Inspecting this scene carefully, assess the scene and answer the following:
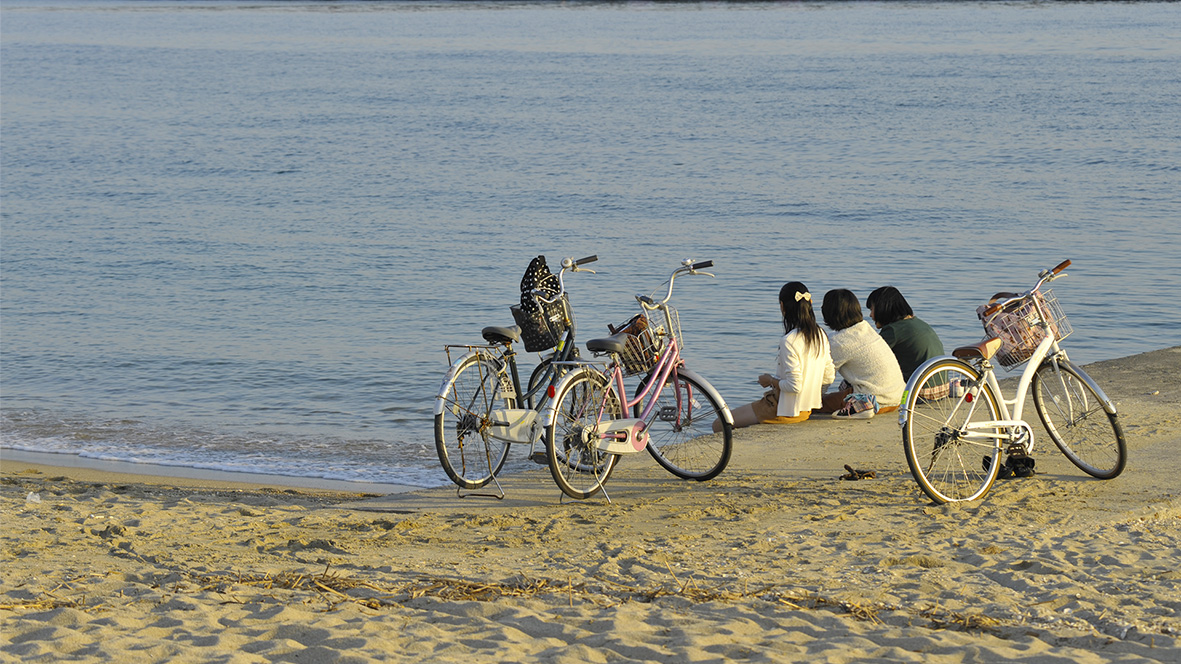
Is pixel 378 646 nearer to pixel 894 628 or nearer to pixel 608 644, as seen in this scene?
pixel 608 644

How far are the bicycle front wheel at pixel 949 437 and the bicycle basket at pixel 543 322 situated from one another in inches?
80.9

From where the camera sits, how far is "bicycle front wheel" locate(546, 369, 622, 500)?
6.40 m

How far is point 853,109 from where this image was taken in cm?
3875

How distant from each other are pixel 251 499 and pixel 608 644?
4194 mm

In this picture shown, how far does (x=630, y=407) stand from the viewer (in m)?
6.62

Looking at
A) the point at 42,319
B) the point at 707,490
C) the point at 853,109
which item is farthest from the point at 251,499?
the point at 853,109

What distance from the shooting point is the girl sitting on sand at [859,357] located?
7812mm

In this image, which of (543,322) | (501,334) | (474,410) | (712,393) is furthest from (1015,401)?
(474,410)

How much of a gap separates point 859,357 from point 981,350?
5.85 ft

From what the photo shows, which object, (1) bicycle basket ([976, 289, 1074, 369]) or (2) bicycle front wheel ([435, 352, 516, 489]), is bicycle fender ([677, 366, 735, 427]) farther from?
(1) bicycle basket ([976, 289, 1074, 369])

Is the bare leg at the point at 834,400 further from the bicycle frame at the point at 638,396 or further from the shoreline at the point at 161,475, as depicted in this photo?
the shoreline at the point at 161,475

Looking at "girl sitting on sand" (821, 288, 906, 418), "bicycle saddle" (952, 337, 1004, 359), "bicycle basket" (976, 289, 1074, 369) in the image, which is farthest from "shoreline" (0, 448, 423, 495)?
"bicycle basket" (976, 289, 1074, 369)

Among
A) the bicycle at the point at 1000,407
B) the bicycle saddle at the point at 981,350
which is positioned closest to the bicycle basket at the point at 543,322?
the bicycle at the point at 1000,407

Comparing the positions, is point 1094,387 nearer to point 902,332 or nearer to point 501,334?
point 902,332
